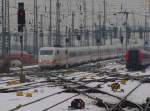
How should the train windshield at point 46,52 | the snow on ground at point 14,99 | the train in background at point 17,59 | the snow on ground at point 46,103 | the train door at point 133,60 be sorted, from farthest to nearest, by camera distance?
the train in background at point 17,59 → the train door at point 133,60 → the train windshield at point 46,52 → the snow on ground at point 14,99 → the snow on ground at point 46,103

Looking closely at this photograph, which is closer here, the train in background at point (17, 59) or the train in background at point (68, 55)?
the train in background at point (68, 55)

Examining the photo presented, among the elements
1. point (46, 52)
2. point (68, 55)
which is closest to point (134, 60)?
point (68, 55)

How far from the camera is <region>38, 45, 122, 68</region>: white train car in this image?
156 ft

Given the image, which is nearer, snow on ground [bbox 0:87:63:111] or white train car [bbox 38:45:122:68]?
snow on ground [bbox 0:87:63:111]

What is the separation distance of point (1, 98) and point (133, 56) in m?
30.0

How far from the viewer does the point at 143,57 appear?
5028 cm

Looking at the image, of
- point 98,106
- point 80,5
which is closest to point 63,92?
point 98,106

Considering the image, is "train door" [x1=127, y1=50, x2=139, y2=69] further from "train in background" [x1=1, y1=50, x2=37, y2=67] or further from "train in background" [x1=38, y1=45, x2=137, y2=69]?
"train in background" [x1=1, y1=50, x2=37, y2=67]

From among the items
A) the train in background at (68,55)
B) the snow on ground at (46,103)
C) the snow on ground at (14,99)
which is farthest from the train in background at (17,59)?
the snow on ground at (46,103)

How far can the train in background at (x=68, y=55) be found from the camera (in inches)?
1866

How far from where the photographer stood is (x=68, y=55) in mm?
51719

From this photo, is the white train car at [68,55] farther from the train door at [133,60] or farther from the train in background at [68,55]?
the train door at [133,60]

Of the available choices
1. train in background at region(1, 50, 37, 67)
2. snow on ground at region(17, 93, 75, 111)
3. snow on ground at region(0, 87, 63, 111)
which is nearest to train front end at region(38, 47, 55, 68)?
train in background at region(1, 50, 37, 67)

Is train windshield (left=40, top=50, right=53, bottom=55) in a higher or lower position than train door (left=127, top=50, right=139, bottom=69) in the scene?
higher
